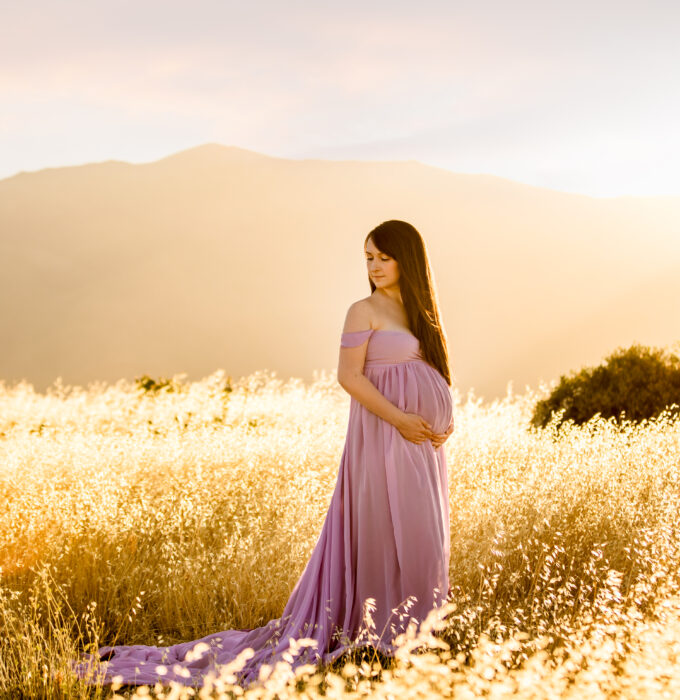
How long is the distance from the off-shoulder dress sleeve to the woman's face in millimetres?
272

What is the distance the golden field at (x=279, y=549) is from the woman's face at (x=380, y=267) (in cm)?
123

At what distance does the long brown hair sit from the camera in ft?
11.3

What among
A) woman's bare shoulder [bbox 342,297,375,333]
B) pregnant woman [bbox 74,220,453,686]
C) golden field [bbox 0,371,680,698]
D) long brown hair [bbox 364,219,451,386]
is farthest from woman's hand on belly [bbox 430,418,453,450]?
woman's bare shoulder [bbox 342,297,375,333]

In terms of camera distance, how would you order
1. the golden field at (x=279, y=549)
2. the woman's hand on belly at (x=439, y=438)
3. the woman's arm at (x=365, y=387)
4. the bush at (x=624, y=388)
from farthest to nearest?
1. the bush at (x=624, y=388)
2. the woman's hand on belly at (x=439, y=438)
3. the woman's arm at (x=365, y=387)
4. the golden field at (x=279, y=549)

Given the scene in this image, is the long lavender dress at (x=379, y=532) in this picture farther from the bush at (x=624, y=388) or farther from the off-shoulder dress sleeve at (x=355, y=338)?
the bush at (x=624, y=388)

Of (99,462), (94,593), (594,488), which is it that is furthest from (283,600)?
(99,462)

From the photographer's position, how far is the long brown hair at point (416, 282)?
3.46 metres

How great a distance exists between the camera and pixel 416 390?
3396 mm

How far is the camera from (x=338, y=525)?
138 inches

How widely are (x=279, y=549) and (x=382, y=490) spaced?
3.71ft

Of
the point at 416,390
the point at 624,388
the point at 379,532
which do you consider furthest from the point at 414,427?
the point at 624,388

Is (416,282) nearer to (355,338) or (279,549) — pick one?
(355,338)

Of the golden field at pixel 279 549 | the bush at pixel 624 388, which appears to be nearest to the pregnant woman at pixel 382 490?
the golden field at pixel 279 549

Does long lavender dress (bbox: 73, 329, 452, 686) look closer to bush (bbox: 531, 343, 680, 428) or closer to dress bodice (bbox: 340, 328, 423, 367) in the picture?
dress bodice (bbox: 340, 328, 423, 367)
